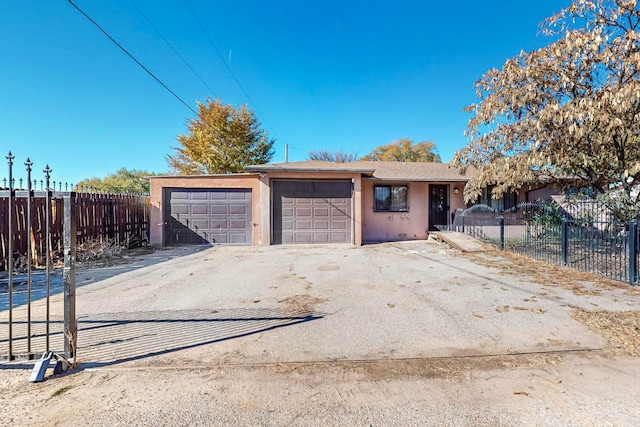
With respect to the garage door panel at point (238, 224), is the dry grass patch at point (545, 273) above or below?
below

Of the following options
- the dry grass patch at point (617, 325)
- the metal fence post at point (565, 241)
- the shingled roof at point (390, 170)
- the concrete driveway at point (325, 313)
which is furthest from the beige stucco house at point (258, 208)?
the dry grass patch at point (617, 325)

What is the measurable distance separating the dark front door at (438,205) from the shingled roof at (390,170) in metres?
0.61

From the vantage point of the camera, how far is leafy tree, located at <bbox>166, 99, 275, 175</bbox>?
2385 centimetres

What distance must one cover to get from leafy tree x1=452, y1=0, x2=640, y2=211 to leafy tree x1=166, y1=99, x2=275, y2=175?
1951cm

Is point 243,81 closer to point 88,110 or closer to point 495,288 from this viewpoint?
point 88,110

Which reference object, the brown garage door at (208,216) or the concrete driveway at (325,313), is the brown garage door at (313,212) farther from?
the concrete driveway at (325,313)

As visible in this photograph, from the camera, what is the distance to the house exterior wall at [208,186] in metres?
10.8

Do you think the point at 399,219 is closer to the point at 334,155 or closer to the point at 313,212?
the point at 313,212

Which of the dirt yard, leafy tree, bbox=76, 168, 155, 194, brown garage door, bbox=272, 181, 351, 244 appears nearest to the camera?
the dirt yard

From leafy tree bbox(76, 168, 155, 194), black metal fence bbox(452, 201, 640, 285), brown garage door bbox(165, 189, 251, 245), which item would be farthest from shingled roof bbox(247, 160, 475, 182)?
leafy tree bbox(76, 168, 155, 194)

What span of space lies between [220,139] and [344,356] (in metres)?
24.2

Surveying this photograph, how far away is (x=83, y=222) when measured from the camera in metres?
8.38

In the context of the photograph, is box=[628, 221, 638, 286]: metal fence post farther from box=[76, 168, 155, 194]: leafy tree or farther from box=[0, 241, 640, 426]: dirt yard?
box=[76, 168, 155, 194]: leafy tree

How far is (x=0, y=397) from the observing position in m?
2.21
